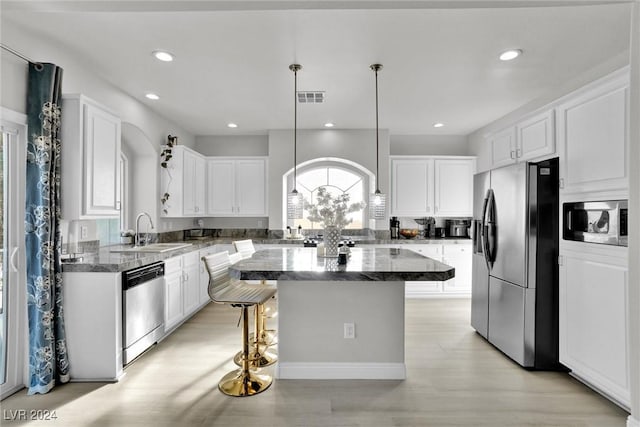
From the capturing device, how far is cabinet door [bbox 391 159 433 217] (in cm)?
537

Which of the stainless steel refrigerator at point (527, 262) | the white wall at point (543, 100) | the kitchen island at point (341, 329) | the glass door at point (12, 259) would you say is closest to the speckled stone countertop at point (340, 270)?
the kitchen island at point (341, 329)

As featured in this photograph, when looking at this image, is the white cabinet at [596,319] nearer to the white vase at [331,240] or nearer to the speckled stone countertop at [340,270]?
the speckled stone countertop at [340,270]

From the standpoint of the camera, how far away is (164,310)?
3346mm

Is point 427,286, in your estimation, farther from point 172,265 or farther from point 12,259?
point 12,259

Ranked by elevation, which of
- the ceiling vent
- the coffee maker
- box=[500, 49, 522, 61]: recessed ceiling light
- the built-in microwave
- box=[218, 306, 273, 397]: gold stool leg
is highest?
box=[500, 49, 522, 61]: recessed ceiling light

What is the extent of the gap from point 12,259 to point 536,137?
412cm

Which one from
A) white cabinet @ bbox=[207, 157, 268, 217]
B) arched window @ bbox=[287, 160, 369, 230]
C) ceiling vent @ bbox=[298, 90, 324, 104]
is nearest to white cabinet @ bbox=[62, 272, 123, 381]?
ceiling vent @ bbox=[298, 90, 324, 104]

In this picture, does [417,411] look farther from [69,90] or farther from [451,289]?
[69,90]

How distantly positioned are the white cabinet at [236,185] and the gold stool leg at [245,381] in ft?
10.5

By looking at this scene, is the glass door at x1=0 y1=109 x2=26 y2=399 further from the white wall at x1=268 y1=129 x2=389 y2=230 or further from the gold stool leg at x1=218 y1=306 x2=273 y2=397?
the white wall at x1=268 y1=129 x2=389 y2=230

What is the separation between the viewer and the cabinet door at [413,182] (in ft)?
17.6

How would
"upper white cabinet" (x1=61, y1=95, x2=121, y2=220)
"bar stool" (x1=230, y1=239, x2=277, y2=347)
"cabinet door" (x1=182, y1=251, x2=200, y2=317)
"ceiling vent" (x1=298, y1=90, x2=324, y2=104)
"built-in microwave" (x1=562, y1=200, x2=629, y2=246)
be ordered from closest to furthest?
"built-in microwave" (x1=562, y1=200, x2=629, y2=246), "upper white cabinet" (x1=61, y1=95, x2=121, y2=220), "bar stool" (x1=230, y1=239, x2=277, y2=347), "ceiling vent" (x1=298, y1=90, x2=324, y2=104), "cabinet door" (x1=182, y1=251, x2=200, y2=317)

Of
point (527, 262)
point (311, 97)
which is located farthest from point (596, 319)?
point (311, 97)

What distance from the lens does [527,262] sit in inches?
109
